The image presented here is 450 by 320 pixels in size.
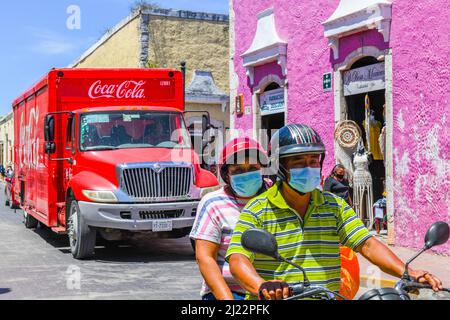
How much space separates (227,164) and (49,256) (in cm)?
838

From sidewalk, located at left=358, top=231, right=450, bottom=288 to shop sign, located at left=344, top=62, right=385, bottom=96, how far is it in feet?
10.7

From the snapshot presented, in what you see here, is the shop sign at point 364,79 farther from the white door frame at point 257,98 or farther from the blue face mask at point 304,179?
the blue face mask at point 304,179

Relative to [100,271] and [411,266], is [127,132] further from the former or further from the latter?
[411,266]

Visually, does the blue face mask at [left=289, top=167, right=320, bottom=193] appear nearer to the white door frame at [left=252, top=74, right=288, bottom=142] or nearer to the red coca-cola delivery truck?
the red coca-cola delivery truck

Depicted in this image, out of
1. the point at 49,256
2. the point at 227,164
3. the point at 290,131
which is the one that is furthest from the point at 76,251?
the point at 290,131

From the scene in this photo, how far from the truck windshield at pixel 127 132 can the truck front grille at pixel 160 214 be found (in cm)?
125

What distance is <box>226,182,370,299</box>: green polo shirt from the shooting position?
3428 millimetres

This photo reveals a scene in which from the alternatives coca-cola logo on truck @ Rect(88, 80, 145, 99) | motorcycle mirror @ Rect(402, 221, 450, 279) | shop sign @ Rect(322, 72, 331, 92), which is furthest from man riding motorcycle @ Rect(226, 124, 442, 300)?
shop sign @ Rect(322, 72, 331, 92)

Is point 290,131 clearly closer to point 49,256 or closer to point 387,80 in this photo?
point 49,256

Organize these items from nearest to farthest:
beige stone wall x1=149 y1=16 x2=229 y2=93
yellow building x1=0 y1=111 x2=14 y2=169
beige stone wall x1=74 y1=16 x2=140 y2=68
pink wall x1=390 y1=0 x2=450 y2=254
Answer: pink wall x1=390 y1=0 x2=450 y2=254, beige stone wall x1=149 y1=16 x2=229 y2=93, beige stone wall x1=74 y1=16 x2=140 y2=68, yellow building x1=0 y1=111 x2=14 y2=169

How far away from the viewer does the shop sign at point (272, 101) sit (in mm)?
17750

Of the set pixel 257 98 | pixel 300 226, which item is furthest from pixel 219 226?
pixel 257 98

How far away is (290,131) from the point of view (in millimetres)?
3479
